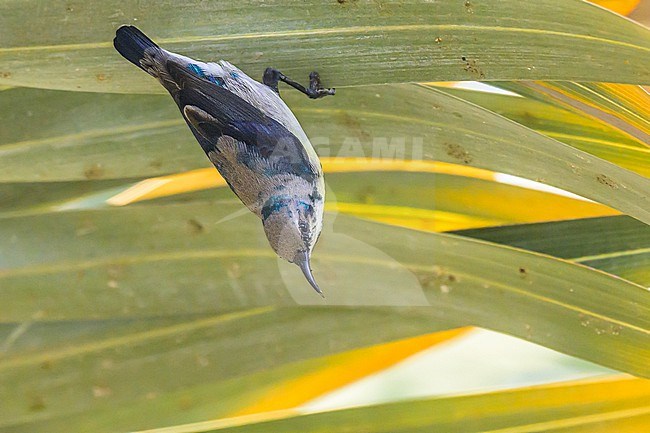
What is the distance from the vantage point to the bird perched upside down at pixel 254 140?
0.73 m

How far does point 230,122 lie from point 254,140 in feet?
0.12

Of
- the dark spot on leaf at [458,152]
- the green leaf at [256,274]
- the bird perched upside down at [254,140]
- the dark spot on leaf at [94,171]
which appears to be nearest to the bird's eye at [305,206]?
the bird perched upside down at [254,140]

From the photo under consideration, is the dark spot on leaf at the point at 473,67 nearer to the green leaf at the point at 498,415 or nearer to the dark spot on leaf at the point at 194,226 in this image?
the dark spot on leaf at the point at 194,226

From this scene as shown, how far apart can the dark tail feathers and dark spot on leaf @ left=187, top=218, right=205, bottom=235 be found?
10.1 inches

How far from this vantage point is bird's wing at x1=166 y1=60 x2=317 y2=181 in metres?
0.73

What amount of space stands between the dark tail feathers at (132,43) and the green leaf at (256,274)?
0.25 m

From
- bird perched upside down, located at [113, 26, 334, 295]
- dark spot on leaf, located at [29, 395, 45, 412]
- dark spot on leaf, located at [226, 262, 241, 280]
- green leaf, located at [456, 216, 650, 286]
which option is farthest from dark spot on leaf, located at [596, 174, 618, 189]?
dark spot on leaf, located at [29, 395, 45, 412]

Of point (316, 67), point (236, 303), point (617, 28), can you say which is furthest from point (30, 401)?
point (617, 28)

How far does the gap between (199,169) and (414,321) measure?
16.7 inches

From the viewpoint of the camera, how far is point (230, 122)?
2.45ft

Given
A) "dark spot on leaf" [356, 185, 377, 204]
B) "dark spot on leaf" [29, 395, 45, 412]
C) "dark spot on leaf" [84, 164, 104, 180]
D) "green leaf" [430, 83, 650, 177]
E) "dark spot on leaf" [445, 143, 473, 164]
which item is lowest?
"dark spot on leaf" [29, 395, 45, 412]

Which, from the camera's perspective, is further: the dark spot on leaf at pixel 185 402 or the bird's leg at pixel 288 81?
the dark spot on leaf at pixel 185 402

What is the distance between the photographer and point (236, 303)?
0.89 metres

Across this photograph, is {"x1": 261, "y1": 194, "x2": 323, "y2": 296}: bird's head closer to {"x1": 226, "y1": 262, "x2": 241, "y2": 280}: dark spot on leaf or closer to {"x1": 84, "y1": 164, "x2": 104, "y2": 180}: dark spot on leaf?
{"x1": 226, "y1": 262, "x2": 241, "y2": 280}: dark spot on leaf
